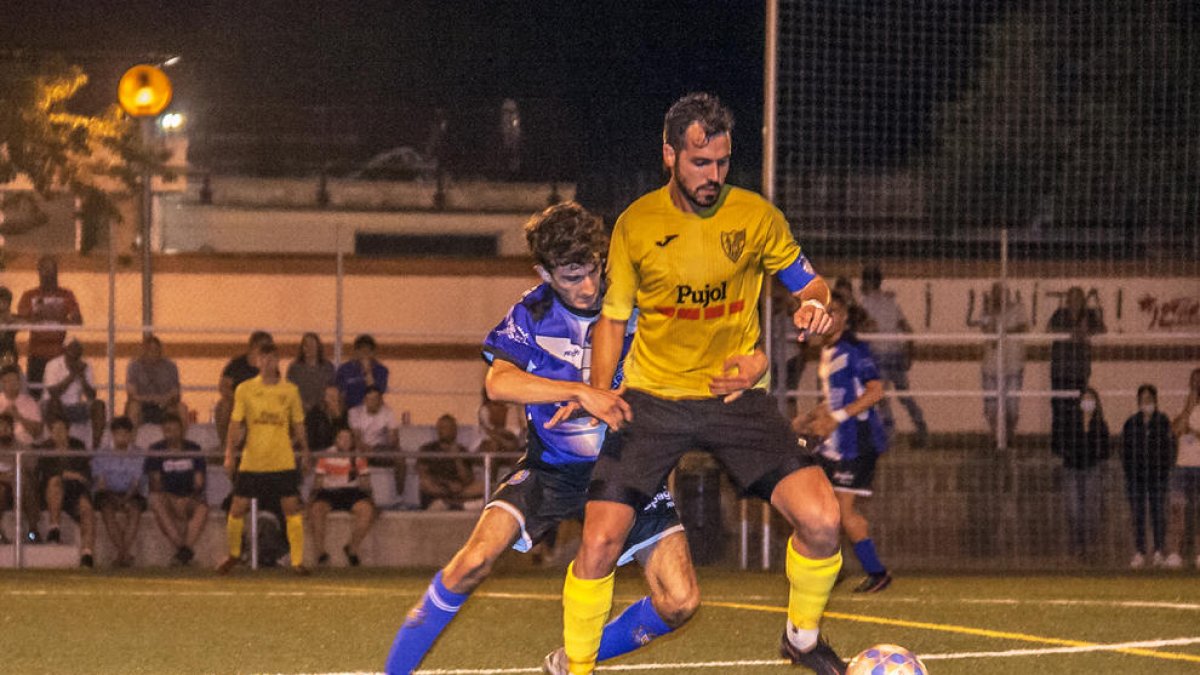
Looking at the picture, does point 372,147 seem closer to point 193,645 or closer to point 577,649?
point 193,645

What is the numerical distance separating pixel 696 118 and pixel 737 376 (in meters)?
0.87

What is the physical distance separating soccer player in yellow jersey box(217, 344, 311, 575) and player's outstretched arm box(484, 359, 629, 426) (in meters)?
8.57

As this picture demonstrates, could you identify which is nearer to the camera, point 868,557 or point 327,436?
point 868,557

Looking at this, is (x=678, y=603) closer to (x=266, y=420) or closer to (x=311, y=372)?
(x=266, y=420)

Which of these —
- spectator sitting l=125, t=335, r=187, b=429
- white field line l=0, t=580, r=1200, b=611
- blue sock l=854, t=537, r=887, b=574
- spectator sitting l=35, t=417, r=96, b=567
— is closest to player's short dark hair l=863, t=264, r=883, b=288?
blue sock l=854, t=537, r=887, b=574

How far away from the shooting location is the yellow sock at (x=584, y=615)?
6391 millimetres

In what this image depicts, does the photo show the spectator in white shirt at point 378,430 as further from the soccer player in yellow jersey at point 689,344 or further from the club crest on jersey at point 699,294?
the club crest on jersey at point 699,294

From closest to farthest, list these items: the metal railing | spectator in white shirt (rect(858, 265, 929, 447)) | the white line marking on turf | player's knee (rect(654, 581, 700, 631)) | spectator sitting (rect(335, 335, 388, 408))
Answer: player's knee (rect(654, 581, 700, 631)), the white line marking on turf, the metal railing, spectator sitting (rect(335, 335, 388, 408)), spectator in white shirt (rect(858, 265, 929, 447))

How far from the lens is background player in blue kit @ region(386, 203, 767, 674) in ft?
21.1

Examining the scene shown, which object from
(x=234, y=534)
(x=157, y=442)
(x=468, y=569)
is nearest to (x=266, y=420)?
(x=234, y=534)

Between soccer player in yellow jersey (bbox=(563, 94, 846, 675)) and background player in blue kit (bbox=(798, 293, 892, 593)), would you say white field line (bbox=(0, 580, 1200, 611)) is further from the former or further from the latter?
soccer player in yellow jersey (bbox=(563, 94, 846, 675))

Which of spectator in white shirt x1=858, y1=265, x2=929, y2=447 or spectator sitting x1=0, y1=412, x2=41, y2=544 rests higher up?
spectator in white shirt x1=858, y1=265, x2=929, y2=447

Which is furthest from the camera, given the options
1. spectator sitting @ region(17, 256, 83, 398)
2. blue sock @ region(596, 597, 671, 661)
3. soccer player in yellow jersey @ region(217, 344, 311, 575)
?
spectator sitting @ region(17, 256, 83, 398)

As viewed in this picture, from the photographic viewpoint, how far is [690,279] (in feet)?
20.7
